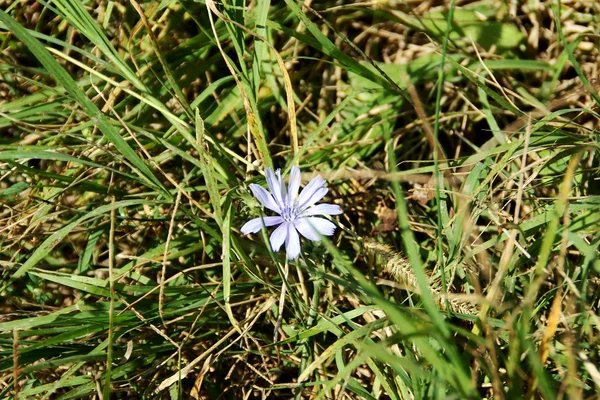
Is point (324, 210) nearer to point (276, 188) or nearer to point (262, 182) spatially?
point (276, 188)

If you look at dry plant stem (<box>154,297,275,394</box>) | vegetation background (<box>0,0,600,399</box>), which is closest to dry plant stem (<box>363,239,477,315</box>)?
vegetation background (<box>0,0,600,399</box>)

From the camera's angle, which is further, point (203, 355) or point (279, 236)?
point (203, 355)

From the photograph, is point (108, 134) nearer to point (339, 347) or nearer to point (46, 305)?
point (46, 305)

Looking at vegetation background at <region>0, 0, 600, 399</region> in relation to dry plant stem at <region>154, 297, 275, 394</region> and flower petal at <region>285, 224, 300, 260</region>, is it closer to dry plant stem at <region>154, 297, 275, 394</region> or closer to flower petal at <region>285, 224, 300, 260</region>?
dry plant stem at <region>154, 297, 275, 394</region>

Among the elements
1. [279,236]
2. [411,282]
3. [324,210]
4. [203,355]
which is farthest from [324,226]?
[203,355]

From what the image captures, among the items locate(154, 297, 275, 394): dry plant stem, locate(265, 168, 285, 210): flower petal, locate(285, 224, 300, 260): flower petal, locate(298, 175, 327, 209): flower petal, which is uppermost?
locate(265, 168, 285, 210): flower petal

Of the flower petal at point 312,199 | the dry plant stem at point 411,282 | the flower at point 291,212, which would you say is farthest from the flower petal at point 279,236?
the dry plant stem at point 411,282

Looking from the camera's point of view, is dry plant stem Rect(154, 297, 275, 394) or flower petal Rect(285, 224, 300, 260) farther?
dry plant stem Rect(154, 297, 275, 394)
